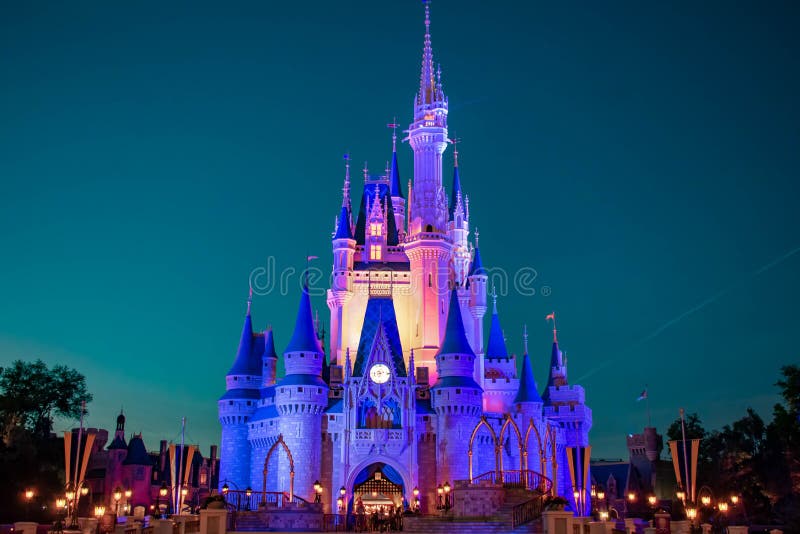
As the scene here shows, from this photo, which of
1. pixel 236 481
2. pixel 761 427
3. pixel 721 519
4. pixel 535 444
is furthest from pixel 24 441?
pixel 761 427

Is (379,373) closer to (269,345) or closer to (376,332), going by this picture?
(376,332)

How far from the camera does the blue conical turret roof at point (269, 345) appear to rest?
2790 inches

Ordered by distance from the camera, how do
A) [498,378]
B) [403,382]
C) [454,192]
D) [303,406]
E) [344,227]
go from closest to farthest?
[303,406] → [403,382] → [498,378] → [344,227] → [454,192]

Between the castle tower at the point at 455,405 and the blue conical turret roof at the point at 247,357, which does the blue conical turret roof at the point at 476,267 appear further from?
the blue conical turret roof at the point at 247,357

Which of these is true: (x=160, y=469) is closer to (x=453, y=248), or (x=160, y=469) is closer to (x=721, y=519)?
(x=453, y=248)

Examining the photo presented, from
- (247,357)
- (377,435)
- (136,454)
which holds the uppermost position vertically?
(247,357)

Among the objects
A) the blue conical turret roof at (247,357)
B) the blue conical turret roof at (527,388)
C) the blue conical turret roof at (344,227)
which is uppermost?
the blue conical turret roof at (344,227)

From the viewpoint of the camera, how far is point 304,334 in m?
64.7

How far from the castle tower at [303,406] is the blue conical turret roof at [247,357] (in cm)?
684

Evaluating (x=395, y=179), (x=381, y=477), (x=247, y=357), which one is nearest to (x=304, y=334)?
(x=247, y=357)

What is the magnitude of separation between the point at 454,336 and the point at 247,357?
16.7m

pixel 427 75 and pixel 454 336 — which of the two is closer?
pixel 454 336

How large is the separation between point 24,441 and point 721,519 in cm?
4422

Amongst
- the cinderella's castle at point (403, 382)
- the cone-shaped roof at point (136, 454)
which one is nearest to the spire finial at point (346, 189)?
the cinderella's castle at point (403, 382)
